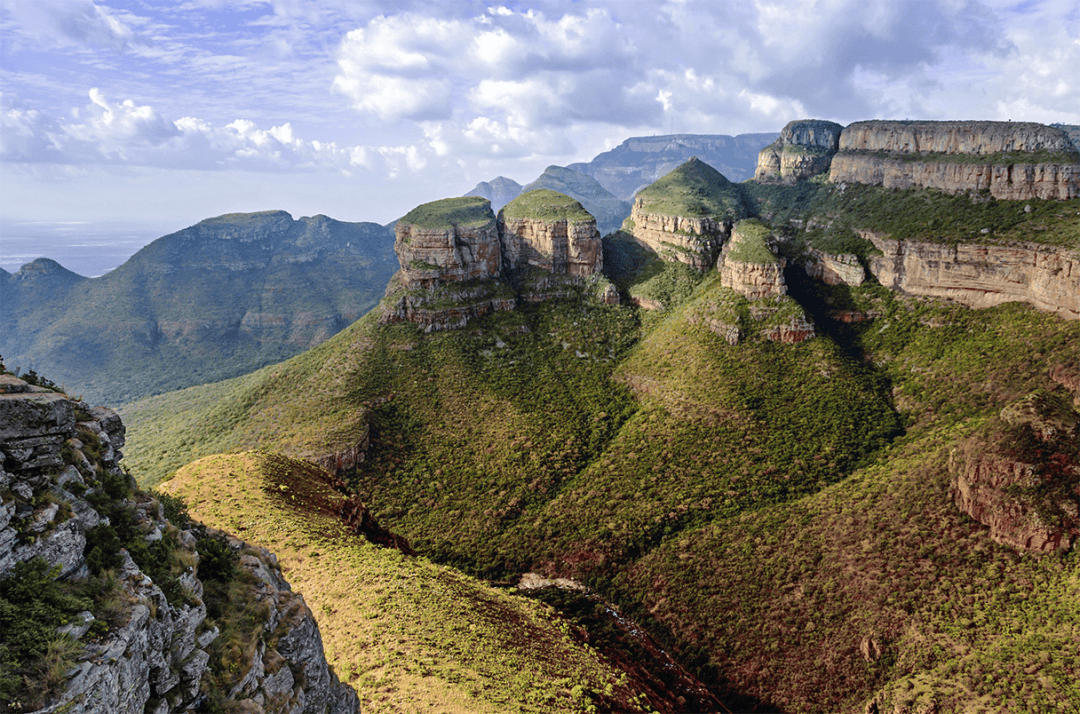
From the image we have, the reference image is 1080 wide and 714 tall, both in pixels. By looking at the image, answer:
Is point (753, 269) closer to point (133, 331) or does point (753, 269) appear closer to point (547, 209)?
point (547, 209)

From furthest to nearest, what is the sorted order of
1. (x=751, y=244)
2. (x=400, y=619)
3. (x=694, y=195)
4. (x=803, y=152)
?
(x=803, y=152) < (x=694, y=195) < (x=751, y=244) < (x=400, y=619)

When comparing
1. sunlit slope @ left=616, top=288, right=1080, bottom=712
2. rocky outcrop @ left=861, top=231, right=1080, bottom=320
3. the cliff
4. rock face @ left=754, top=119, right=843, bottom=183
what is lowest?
sunlit slope @ left=616, top=288, right=1080, bottom=712

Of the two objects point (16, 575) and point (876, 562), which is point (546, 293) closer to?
point (876, 562)

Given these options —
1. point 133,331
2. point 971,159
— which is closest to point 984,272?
point 971,159

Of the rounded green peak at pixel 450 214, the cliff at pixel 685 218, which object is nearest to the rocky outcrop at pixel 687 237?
the cliff at pixel 685 218

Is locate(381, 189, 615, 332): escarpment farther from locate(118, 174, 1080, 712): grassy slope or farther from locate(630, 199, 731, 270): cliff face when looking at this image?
locate(630, 199, 731, 270): cliff face

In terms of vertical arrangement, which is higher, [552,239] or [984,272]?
[552,239]

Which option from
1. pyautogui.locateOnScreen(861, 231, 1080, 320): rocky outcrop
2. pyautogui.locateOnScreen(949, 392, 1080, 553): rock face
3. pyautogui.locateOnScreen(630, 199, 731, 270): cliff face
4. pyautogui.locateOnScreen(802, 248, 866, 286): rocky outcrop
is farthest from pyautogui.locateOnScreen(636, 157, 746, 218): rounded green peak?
pyautogui.locateOnScreen(949, 392, 1080, 553): rock face
